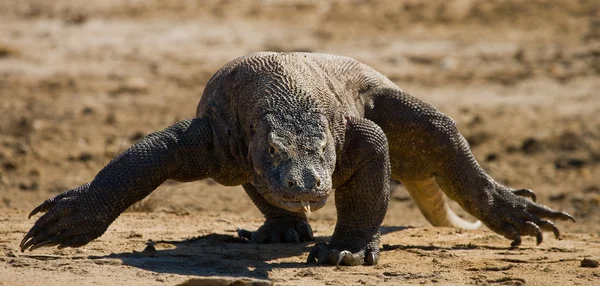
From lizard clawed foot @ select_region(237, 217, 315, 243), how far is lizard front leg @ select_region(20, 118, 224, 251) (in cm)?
128

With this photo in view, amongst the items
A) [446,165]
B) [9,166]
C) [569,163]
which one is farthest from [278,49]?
[446,165]

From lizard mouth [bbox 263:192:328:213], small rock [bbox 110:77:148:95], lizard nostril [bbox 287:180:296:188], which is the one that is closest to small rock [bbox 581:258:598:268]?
lizard mouth [bbox 263:192:328:213]

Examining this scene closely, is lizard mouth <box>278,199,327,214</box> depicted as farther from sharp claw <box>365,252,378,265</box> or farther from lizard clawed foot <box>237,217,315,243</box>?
lizard clawed foot <box>237,217,315,243</box>

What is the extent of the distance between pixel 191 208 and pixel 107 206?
3.48 m

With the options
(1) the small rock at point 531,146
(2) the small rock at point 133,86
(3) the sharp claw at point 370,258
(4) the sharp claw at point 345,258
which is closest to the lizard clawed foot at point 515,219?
(3) the sharp claw at point 370,258

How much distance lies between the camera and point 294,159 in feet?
19.7

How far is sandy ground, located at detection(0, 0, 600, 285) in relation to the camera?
22.5 feet

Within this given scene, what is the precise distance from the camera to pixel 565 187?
469 inches

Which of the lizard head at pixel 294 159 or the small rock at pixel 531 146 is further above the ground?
the small rock at pixel 531 146

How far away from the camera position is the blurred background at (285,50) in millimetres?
11906

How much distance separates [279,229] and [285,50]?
8.98 meters

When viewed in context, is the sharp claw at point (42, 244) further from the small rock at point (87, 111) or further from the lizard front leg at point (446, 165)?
the small rock at point (87, 111)

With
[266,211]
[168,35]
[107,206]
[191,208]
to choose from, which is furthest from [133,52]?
[107,206]

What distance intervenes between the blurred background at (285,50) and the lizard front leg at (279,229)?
1394mm
